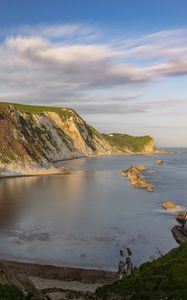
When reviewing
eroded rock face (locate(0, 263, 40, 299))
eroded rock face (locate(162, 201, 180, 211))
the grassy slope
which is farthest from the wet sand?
eroded rock face (locate(162, 201, 180, 211))

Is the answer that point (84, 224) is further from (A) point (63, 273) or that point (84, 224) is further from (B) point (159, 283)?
(B) point (159, 283)

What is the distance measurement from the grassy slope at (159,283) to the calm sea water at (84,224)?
54.5ft

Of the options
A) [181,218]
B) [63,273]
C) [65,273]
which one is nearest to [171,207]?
[181,218]

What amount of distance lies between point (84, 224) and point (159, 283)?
121 feet

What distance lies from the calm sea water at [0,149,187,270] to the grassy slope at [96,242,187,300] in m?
16.6

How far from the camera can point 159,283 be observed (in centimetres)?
2098

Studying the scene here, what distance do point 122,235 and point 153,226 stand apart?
22.5 feet

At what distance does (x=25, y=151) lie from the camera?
136m

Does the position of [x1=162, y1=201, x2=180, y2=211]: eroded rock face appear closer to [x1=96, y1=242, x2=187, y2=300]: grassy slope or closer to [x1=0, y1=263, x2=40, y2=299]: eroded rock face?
[x1=96, y1=242, x2=187, y2=300]: grassy slope

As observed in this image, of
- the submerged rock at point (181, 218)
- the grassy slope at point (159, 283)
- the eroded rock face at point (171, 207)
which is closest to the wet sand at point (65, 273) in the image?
the grassy slope at point (159, 283)

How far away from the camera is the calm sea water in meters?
44.3

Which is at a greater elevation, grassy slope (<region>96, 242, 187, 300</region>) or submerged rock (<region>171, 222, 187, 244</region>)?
grassy slope (<region>96, 242, 187, 300</region>)

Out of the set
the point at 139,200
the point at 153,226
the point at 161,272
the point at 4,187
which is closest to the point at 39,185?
the point at 4,187

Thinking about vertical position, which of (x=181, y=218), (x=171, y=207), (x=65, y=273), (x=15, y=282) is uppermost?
(x=15, y=282)
